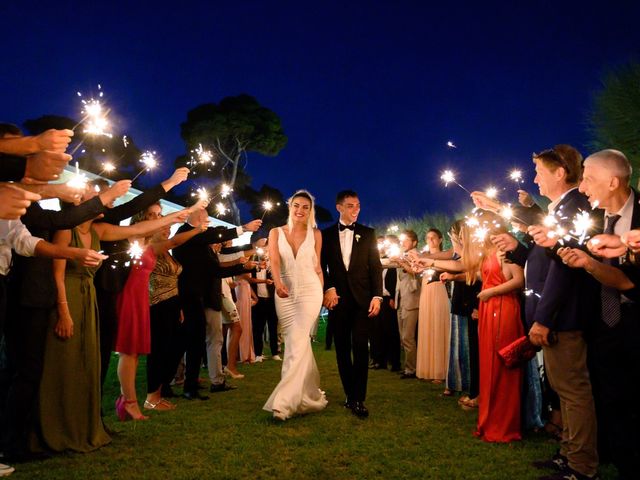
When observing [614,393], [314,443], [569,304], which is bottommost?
[314,443]

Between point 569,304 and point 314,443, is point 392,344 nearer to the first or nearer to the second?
point 314,443

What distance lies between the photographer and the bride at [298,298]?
22.0 feet

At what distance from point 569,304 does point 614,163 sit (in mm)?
1120

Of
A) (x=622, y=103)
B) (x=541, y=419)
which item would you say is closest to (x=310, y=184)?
(x=622, y=103)

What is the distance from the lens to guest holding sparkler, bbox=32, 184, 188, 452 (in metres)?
4.93

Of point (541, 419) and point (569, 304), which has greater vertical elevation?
point (569, 304)

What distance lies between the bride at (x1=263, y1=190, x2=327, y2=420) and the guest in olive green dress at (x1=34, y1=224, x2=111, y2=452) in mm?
2114

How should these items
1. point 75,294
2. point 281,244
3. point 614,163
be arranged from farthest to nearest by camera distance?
point 281,244 < point 75,294 < point 614,163

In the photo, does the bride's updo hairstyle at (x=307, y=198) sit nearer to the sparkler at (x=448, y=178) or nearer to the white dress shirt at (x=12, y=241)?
the sparkler at (x=448, y=178)

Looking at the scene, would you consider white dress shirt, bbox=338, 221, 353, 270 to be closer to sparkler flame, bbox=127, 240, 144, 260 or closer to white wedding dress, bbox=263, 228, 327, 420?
white wedding dress, bbox=263, 228, 327, 420

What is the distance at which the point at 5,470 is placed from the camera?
4.42m

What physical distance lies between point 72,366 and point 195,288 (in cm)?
329

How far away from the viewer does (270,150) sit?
38.7m

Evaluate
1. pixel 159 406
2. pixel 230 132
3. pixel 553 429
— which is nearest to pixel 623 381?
pixel 553 429
